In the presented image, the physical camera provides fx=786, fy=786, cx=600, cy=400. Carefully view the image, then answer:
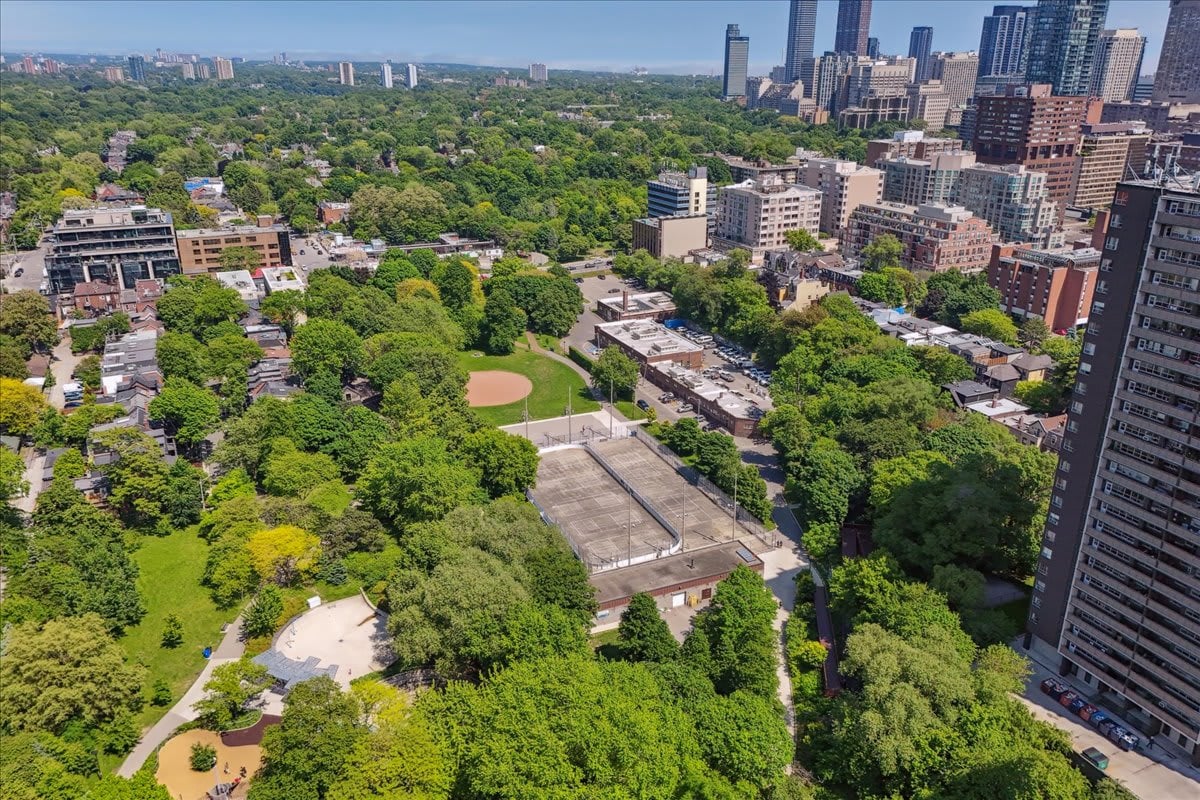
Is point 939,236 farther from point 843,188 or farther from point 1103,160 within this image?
point 1103,160

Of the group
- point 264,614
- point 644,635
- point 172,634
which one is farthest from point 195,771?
point 644,635

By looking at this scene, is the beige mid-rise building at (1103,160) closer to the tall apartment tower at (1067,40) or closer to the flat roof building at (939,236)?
the flat roof building at (939,236)

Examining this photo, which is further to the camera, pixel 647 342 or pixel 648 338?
pixel 648 338

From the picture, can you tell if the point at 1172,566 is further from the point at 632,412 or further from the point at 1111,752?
the point at 632,412

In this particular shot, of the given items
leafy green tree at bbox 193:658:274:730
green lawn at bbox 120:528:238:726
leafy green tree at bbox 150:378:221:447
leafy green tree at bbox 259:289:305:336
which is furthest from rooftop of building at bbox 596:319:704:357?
leafy green tree at bbox 193:658:274:730

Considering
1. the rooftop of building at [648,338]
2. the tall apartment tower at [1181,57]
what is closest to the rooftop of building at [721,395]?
the rooftop of building at [648,338]

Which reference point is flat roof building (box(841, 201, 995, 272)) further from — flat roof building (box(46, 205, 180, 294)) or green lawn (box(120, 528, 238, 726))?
flat roof building (box(46, 205, 180, 294))

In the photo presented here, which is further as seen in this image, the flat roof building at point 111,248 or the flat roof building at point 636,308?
the flat roof building at point 636,308

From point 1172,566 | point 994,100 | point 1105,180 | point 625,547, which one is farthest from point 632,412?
point 1105,180
